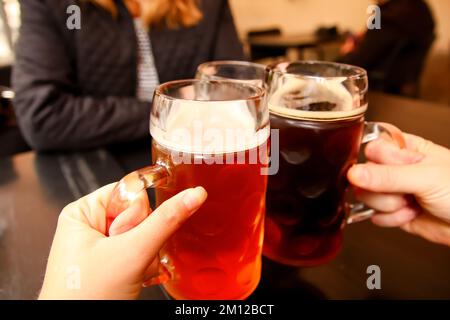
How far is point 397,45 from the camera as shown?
2422 millimetres

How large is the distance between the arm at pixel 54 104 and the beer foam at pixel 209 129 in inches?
21.9

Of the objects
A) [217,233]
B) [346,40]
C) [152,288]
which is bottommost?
[152,288]

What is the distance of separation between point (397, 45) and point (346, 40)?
3.58ft

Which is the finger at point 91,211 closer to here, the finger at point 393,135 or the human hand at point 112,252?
the human hand at point 112,252

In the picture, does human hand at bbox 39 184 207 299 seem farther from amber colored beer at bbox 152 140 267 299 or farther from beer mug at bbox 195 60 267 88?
beer mug at bbox 195 60 267 88

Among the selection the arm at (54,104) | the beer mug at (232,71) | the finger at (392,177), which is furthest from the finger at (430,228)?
the arm at (54,104)

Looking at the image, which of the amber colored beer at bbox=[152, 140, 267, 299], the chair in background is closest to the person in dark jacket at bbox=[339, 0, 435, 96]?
the chair in background

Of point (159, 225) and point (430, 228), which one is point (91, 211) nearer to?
point (159, 225)

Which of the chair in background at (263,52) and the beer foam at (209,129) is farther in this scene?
the chair in background at (263,52)

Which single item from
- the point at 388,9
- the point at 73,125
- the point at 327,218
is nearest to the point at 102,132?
the point at 73,125

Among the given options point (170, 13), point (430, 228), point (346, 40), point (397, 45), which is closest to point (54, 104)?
point (170, 13)

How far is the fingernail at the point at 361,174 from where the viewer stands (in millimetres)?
476

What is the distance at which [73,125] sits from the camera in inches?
35.1
